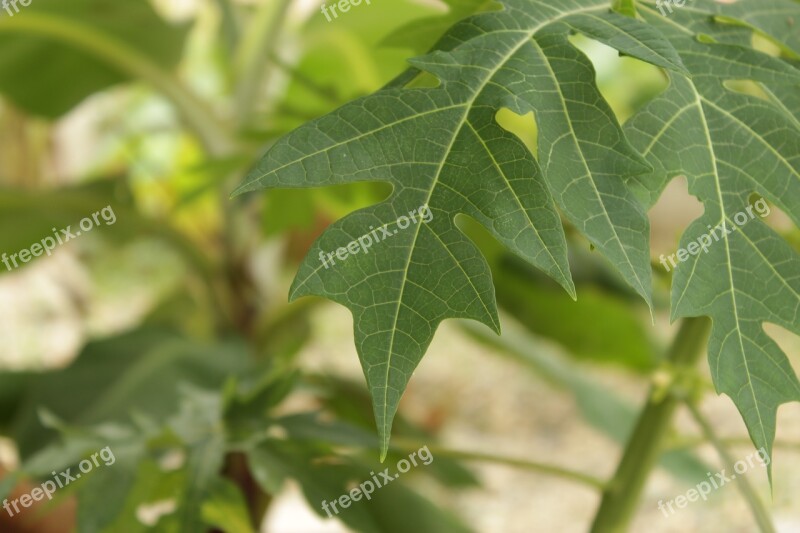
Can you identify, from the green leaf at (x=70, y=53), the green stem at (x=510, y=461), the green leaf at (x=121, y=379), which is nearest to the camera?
the green stem at (x=510, y=461)

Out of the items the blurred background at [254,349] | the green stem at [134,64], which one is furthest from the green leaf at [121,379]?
the green stem at [134,64]

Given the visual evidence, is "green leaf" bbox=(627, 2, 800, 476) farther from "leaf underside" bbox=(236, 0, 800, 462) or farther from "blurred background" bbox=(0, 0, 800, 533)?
"blurred background" bbox=(0, 0, 800, 533)

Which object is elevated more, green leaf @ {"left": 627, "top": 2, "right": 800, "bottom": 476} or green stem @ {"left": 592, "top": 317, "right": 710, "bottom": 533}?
green leaf @ {"left": 627, "top": 2, "right": 800, "bottom": 476}

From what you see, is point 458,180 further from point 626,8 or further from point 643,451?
point 643,451

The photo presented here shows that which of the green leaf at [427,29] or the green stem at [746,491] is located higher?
the green leaf at [427,29]

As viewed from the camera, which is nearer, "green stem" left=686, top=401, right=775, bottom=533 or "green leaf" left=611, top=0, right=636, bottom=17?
"green leaf" left=611, top=0, right=636, bottom=17

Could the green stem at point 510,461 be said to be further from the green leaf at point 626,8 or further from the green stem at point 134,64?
the green stem at point 134,64

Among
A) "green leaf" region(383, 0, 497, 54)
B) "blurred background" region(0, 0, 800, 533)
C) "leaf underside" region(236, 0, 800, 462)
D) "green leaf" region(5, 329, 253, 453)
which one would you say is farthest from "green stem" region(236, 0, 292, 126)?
"leaf underside" region(236, 0, 800, 462)

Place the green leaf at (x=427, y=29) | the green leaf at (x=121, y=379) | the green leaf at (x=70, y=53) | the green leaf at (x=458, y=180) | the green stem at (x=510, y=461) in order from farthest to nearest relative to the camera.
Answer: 1. the green leaf at (x=70, y=53)
2. the green leaf at (x=121, y=379)
3. the green stem at (x=510, y=461)
4. the green leaf at (x=427, y=29)
5. the green leaf at (x=458, y=180)
